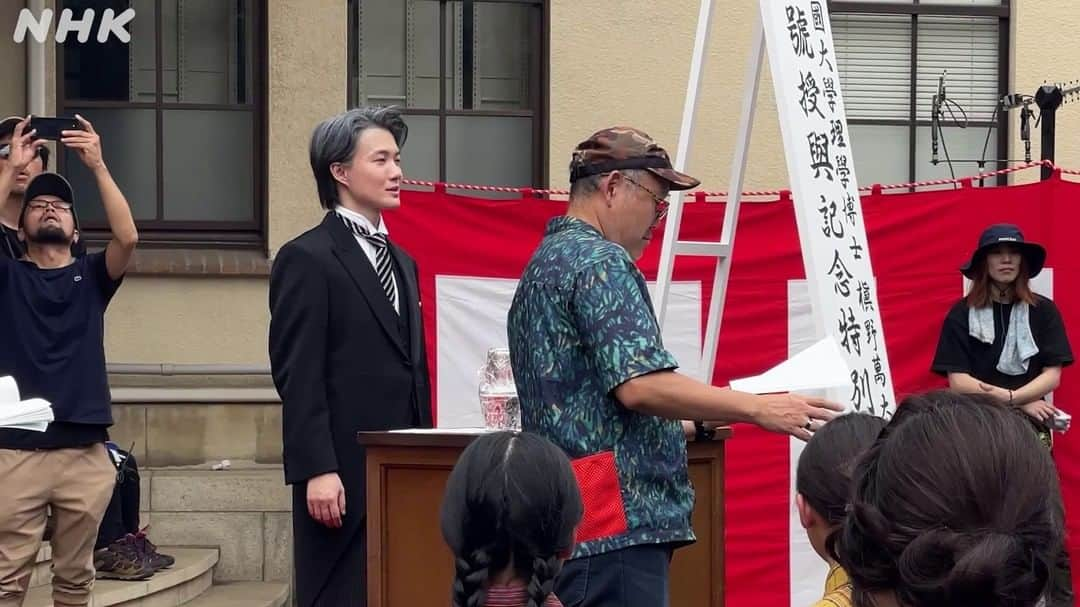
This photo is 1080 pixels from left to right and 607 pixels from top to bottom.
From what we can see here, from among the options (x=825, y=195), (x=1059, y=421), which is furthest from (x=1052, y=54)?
(x=825, y=195)

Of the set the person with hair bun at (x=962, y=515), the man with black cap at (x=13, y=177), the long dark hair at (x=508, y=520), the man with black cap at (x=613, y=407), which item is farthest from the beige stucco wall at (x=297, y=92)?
the person with hair bun at (x=962, y=515)

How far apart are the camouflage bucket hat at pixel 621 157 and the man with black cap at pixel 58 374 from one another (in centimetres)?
233

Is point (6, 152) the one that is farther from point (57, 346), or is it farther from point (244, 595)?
point (244, 595)

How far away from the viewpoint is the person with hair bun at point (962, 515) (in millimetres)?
1381

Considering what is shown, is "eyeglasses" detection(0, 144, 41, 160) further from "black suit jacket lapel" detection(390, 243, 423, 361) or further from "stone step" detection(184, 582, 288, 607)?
"stone step" detection(184, 582, 288, 607)

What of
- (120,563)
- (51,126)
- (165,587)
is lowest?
(165,587)

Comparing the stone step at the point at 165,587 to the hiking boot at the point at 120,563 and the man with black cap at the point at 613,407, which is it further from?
the man with black cap at the point at 613,407

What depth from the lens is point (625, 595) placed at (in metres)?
3.39

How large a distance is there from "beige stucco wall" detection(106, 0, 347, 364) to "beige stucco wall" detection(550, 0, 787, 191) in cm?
125

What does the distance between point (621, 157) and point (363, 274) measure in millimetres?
926

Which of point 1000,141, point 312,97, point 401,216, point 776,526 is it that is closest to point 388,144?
point 401,216

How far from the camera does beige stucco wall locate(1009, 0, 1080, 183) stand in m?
8.96

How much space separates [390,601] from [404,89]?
5476mm

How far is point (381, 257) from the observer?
4.27 m
